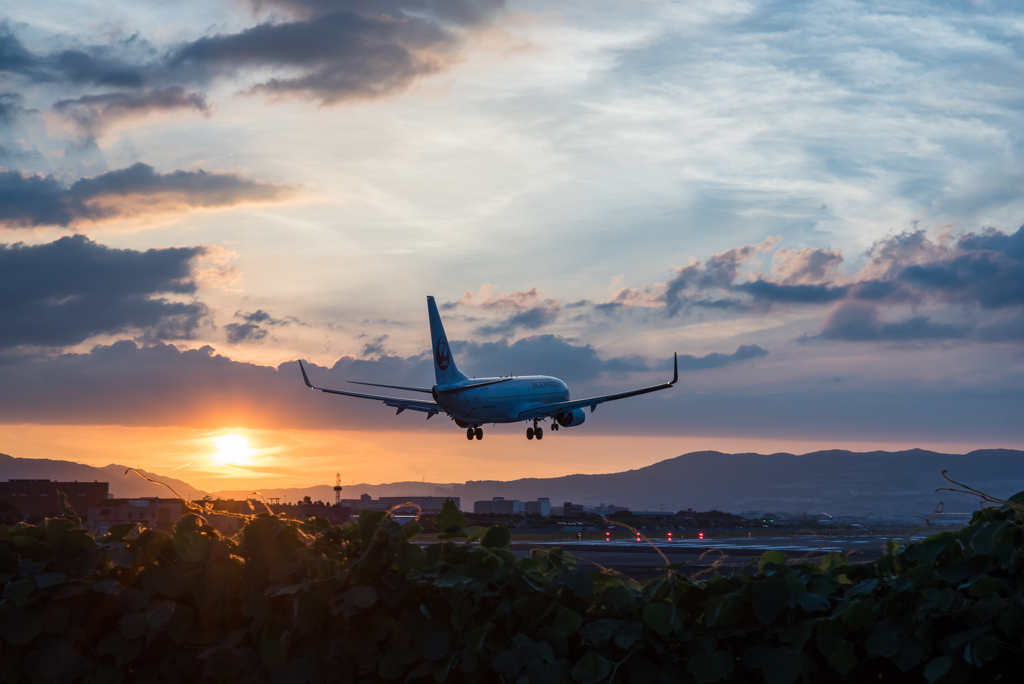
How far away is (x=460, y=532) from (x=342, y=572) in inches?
26.6

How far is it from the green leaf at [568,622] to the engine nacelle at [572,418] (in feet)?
249

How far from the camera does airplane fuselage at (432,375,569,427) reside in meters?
73.1

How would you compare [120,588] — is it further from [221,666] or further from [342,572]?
[342,572]

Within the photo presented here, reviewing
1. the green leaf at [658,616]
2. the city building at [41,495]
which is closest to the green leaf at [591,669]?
the green leaf at [658,616]

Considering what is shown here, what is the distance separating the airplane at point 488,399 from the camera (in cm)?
7350

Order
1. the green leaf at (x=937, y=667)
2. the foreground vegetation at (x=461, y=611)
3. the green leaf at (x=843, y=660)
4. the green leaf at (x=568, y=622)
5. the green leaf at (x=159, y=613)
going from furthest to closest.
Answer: the green leaf at (x=159, y=613) → the green leaf at (x=568, y=622) → the foreground vegetation at (x=461, y=611) → the green leaf at (x=843, y=660) → the green leaf at (x=937, y=667)

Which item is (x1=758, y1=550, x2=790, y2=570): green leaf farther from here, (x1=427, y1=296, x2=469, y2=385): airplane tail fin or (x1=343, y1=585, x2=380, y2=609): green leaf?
(x1=427, y1=296, x2=469, y2=385): airplane tail fin

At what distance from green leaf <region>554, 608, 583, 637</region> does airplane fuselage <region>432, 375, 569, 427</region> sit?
2582 inches

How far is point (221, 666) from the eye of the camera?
452 cm

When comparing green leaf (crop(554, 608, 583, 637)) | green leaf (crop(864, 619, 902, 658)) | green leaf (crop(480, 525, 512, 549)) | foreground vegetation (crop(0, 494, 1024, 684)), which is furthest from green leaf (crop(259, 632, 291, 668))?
green leaf (crop(864, 619, 902, 658))

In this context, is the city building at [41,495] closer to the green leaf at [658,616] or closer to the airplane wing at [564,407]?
the airplane wing at [564,407]

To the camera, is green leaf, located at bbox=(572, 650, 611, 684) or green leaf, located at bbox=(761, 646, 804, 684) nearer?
green leaf, located at bbox=(761, 646, 804, 684)

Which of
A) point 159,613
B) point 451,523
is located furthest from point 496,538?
point 159,613

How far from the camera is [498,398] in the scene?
75.8 m
